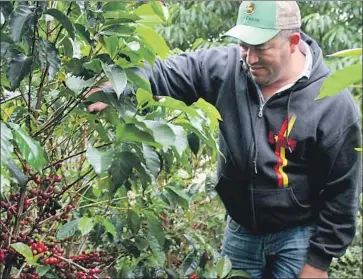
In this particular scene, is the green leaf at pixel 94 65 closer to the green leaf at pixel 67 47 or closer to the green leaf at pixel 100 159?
the green leaf at pixel 67 47

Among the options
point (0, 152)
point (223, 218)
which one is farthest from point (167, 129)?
point (223, 218)

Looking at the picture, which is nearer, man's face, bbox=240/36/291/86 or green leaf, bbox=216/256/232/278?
man's face, bbox=240/36/291/86

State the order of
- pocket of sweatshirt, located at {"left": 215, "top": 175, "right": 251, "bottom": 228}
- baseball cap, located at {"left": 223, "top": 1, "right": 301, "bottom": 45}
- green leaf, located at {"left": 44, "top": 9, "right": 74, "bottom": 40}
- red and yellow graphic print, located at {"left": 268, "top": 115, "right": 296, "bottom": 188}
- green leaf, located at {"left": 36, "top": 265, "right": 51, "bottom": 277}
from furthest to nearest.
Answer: pocket of sweatshirt, located at {"left": 215, "top": 175, "right": 251, "bottom": 228} → red and yellow graphic print, located at {"left": 268, "top": 115, "right": 296, "bottom": 188} → baseball cap, located at {"left": 223, "top": 1, "right": 301, "bottom": 45} → green leaf, located at {"left": 36, "top": 265, "right": 51, "bottom": 277} → green leaf, located at {"left": 44, "top": 9, "right": 74, "bottom": 40}

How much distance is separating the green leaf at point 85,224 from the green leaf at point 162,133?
717 mm

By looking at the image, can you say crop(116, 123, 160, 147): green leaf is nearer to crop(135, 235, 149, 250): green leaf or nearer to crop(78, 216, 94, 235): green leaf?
crop(78, 216, 94, 235): green leaf

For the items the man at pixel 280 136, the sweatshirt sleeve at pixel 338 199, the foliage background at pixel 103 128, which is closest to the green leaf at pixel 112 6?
the foliage background at pixel 103 128

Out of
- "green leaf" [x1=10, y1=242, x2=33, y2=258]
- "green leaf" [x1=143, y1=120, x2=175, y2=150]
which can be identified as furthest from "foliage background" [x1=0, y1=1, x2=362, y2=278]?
"green leaf" [x1=10, y1=242, x2=33, y2=258]

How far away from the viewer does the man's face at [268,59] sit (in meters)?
1.98

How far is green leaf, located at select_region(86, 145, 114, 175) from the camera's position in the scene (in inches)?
50.1

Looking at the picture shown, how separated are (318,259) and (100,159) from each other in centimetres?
113

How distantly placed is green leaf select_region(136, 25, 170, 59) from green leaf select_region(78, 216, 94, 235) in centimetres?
64

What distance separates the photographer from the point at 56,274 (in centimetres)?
194

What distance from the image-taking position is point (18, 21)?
1.26m

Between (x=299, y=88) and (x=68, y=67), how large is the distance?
866 millimetres
